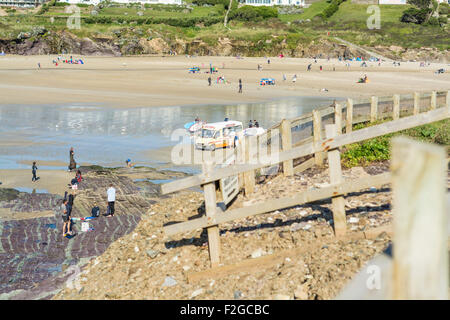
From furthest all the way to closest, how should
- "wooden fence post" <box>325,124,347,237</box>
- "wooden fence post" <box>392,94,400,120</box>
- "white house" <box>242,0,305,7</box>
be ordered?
"white house" <box>242,0,305,7</box> < "wooden fence post" <box>392,94,400,120</box> < "wooden fence post" <box>325,124,347,237</box>

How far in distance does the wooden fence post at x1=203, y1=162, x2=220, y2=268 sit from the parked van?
20.7m

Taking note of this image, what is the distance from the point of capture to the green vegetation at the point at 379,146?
38.9 ft

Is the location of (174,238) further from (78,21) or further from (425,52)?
(78,21)

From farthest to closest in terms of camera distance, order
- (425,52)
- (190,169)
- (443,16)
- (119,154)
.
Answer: (443,16), (425,52), (119,154), (190,169)

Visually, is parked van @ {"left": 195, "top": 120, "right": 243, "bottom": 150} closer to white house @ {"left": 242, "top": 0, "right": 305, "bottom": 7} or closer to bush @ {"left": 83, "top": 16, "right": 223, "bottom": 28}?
bush @ {"left": 83, "top": 16, "right": 223, "bottom": 28}

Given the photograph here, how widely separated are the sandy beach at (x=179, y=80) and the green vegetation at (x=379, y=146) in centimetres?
3581

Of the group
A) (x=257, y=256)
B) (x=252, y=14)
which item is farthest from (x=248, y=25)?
(x=257, y=256)

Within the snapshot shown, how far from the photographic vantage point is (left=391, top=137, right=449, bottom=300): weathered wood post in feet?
5.94

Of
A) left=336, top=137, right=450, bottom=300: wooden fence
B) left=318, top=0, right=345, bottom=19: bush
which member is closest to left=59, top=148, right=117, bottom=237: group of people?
left=336, top=137, right=450, bottom=300: wooden fence

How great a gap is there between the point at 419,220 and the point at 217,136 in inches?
1049

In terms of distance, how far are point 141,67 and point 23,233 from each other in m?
67.1

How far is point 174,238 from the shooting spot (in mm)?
9102

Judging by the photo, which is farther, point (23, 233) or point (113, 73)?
point (113, 73)

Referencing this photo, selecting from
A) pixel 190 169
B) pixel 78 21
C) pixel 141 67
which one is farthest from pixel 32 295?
pixel 78 21
